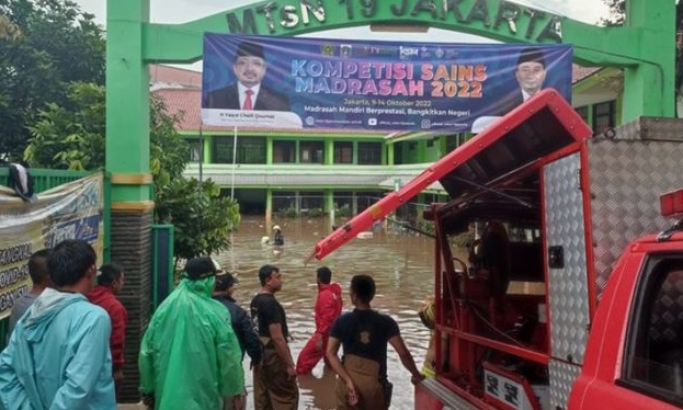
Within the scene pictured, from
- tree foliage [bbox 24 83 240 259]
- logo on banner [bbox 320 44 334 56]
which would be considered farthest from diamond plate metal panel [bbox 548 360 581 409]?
tree foliage [bbox 24 83 240 259]

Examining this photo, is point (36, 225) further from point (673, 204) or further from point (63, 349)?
point (673, 204)

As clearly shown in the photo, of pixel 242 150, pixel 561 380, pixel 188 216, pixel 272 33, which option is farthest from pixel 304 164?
pixel 561 380

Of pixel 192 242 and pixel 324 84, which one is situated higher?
pixel 324 84

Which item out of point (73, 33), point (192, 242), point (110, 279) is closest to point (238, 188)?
point (73, 33)

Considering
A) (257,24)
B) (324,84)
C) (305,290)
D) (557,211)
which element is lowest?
(305,290)

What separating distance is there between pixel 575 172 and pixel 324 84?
4894 millimetres

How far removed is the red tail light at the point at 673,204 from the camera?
8.08 ft

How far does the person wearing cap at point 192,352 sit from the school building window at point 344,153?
42674 millimetres

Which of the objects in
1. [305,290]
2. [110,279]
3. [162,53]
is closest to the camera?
[110,279]

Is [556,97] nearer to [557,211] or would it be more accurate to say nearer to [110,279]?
[557,211]

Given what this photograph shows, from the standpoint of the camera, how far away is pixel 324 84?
26.4 ft

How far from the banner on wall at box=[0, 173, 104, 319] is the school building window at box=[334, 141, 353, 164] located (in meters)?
40.6

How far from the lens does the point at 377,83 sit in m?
8.10

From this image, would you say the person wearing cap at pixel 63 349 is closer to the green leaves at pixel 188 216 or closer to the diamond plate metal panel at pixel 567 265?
the diamond plate metal panel at pixel 567 265
